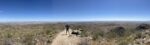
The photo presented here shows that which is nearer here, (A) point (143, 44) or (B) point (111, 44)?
(A) point (143, 44)

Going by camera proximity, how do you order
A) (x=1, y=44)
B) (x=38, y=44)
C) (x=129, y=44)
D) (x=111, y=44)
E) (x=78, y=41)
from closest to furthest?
(x=78, y=41) < (x=1, y=44) < (x=38, y=44) < (x=129, y=44) < (x=111, y=44)

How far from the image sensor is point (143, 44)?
2225 cm

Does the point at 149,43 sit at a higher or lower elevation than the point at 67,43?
lower

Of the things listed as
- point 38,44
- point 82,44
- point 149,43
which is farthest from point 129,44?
point 82,44

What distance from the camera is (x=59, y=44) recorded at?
12758mm

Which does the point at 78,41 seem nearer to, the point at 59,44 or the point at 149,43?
the point at 59,44

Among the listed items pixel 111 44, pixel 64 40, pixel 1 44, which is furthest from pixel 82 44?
pixel 111 44

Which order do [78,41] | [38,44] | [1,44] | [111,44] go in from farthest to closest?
[111,44] → [38,44] → [1,44] → [78,41]

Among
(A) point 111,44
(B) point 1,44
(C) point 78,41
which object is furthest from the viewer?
(A) point 111,44

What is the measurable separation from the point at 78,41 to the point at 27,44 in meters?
9.12

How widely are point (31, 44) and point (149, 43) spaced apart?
11817 millimetres

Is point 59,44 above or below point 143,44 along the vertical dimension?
above

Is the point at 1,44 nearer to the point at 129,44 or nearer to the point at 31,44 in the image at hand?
the point at 31,44

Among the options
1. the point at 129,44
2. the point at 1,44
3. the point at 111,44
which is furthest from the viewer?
the point at 111,44
